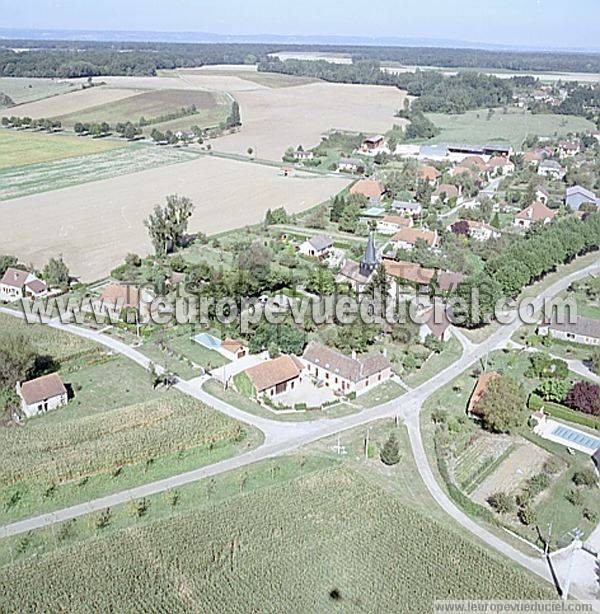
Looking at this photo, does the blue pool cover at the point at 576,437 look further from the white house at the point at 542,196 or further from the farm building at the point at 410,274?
the white house at the point at 542,196

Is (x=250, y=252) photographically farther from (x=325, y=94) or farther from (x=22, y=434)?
(x=325, y=94)

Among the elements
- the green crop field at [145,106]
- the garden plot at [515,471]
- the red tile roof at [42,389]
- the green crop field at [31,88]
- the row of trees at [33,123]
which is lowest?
the garden plot at [515,471]

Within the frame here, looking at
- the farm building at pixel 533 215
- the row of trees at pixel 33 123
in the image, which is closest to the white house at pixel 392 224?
the farm building at pixel 533 215

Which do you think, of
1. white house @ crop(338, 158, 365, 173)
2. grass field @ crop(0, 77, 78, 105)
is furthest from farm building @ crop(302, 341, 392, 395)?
grass field @ crop(0, 77, 78, 105)

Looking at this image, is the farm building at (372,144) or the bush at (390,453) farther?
the farm building at (372,144)

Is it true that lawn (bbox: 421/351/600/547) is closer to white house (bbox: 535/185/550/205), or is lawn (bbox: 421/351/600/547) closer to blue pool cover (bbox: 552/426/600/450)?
blue pool cover (bbox: 552/426/600/450)

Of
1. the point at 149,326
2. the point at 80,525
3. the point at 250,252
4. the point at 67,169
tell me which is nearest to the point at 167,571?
the point at 80,525
